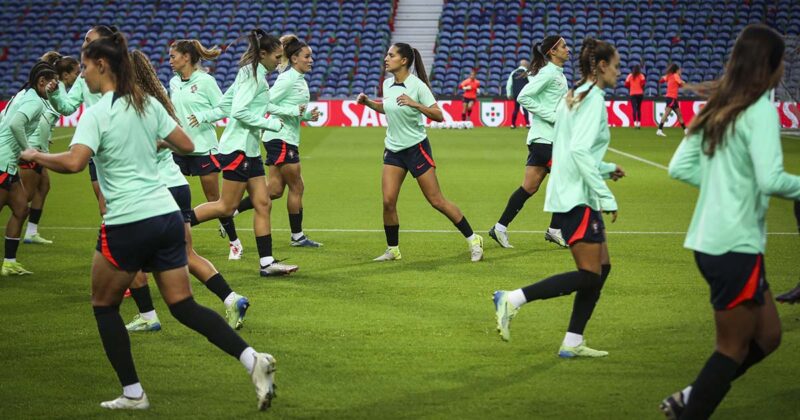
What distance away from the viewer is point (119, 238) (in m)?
5.05

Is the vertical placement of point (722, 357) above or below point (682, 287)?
above

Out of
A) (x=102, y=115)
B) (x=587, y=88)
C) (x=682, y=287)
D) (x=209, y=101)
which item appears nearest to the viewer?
(x=102, y=115)

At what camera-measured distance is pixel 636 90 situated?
3064 cm

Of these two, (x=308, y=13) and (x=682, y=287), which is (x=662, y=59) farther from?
(x=682, y=287)

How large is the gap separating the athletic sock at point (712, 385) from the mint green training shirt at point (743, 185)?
0.50 metres

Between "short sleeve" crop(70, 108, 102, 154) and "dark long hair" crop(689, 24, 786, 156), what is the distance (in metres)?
2.94

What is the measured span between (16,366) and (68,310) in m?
1.68

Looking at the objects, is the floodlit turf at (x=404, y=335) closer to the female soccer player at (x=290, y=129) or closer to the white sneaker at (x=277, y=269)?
the white sneaker at (x=277, y=269)

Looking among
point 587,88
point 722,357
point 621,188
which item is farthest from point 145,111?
point 621,188

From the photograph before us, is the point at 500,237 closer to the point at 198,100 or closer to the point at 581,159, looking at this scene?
the point at 198,100

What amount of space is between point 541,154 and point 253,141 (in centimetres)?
336

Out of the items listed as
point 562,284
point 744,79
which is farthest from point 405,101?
point 744,79

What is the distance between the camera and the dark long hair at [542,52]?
1023 cm

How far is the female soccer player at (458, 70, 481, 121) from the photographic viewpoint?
32.1m
